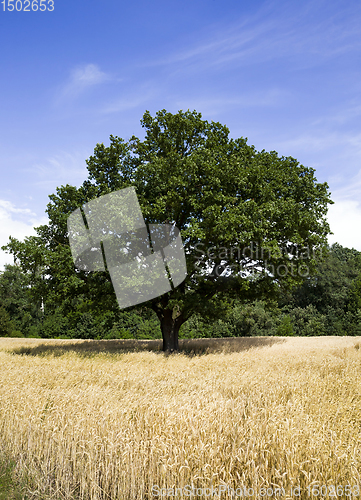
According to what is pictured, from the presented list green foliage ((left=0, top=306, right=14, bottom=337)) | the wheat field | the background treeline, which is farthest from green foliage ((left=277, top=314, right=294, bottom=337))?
the wheat field

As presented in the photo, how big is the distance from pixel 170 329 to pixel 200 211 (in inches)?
304

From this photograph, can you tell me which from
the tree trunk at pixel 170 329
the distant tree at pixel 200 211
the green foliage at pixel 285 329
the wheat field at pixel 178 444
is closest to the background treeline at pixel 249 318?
the green foliage at pixel 285 329

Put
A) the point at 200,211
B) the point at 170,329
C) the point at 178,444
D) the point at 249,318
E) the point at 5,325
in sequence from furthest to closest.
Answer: the point at 5,325
the point at 249,318
the point at 170,329
the point at 200,211
the point at 178,444

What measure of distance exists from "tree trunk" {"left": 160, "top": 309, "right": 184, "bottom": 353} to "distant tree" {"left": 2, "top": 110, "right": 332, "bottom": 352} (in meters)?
0.06

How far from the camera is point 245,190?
683 inches

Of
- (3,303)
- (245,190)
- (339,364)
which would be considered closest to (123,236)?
(245,190)

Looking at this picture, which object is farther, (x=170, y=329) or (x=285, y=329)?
(x=285, y=329)

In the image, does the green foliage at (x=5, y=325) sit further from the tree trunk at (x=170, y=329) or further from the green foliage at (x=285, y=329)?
the green foliage at (x=285, y=329)

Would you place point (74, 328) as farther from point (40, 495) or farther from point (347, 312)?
point (40, 495)

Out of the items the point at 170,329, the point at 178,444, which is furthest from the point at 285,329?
the point at 178,444

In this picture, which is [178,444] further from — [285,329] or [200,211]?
[285,329]

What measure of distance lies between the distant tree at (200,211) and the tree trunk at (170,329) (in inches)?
2.4

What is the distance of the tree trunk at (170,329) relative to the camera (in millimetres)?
19859

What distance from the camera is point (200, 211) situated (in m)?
17.2
